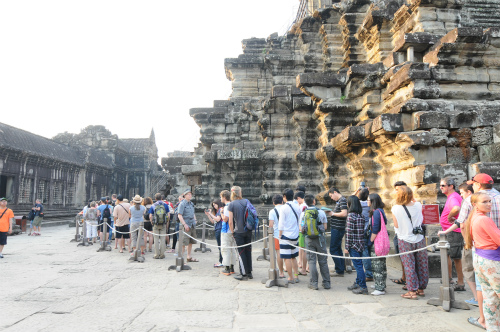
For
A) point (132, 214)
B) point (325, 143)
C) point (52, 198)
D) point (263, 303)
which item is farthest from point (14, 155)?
point (263, 303)

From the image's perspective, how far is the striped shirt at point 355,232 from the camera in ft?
16.8

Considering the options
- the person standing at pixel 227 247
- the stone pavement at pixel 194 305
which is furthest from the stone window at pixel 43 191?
the person standing at pixel 227 247

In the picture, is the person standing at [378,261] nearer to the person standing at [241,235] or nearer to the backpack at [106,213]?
the person standing at [241,235]

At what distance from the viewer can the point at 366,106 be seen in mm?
8156

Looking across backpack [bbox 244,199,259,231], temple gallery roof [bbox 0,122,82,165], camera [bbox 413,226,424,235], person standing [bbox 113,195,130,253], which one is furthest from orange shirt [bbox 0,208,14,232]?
temple gallery roof [bbox 0,122,82,165]

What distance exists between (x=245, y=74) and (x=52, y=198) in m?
16.3

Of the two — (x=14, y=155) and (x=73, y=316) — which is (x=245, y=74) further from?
(x=14, y=155)

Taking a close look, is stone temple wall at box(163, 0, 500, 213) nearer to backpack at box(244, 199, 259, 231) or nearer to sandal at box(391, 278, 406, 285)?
Answer: sandal at box(391, 278, 406, 285)

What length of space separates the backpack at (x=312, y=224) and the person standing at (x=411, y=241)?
114cm

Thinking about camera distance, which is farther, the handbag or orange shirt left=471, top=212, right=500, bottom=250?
the handbag

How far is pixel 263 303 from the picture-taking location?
15.0 ft

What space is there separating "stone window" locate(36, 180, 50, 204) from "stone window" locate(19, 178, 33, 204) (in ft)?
2.58

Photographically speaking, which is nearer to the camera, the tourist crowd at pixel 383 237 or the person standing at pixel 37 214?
the tourist crowd at pixel 383 237

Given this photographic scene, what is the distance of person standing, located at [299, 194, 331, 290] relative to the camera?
17.2 ft
